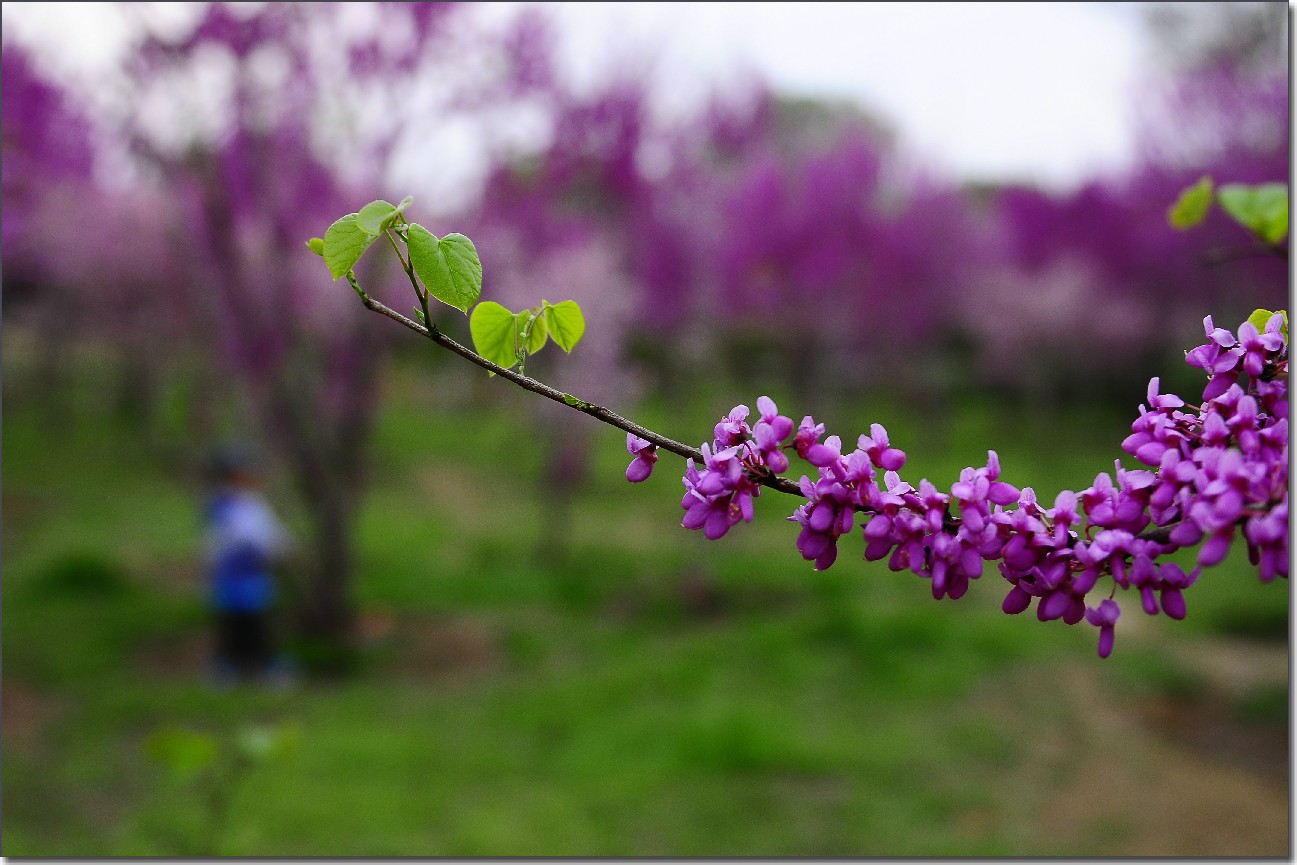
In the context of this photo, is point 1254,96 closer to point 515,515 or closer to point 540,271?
point 540,271

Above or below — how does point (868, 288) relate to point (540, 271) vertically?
above

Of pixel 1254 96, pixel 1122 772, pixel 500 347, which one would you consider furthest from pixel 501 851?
pixel 1254 96

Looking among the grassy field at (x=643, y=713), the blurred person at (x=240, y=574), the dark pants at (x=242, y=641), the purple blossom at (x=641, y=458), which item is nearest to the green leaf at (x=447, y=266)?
the purple blossom at (x=641, y=458)

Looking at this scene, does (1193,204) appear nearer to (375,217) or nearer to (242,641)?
(375,217)

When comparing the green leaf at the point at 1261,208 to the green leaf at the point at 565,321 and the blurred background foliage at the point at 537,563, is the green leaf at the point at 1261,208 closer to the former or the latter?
the green leaf at the point at 565,321

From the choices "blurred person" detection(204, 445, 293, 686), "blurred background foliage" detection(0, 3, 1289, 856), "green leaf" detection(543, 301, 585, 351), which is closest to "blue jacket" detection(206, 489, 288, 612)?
"blurred person" detection(204, 445, 293, 686)

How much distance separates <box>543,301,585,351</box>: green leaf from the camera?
2.95 ft

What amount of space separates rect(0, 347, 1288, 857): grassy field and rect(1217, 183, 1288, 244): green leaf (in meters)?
2.23

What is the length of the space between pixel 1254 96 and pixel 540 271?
567cm

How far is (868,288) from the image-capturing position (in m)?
14.7

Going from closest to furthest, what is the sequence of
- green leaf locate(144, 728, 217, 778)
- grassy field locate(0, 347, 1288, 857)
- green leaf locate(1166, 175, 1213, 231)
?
green leaf locate(1166, 175, 1213, 231)
green leaf locate(144, 728, 217, 778)
grassy field locate(0, 347, 1288, 857)

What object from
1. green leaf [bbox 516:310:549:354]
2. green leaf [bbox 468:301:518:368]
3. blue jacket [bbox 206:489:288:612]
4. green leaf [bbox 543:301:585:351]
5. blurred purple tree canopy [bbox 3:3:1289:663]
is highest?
blurred purple tree canopy [bbox 3:3:1289:663]

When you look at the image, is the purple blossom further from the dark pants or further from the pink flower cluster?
the dark pants

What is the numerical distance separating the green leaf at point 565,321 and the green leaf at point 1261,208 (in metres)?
0.72
